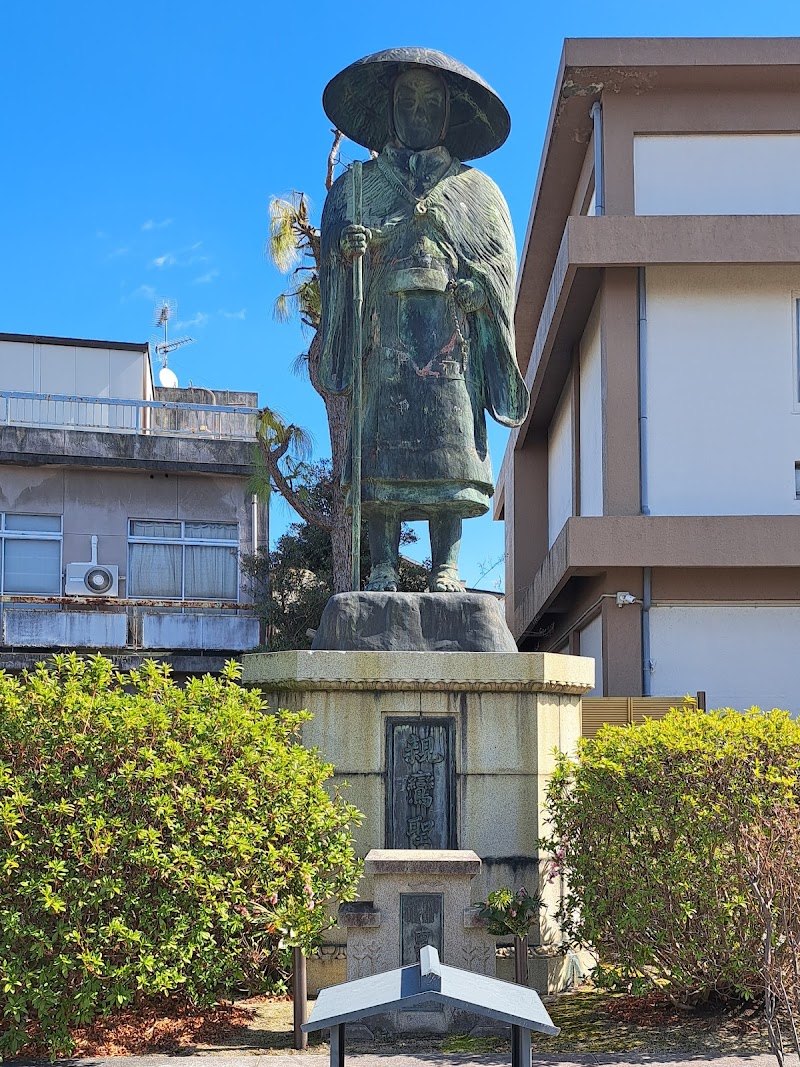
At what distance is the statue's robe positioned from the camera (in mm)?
7828

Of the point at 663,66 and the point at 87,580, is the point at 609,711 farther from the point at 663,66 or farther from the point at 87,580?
the point at 87,580

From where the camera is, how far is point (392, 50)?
788cm

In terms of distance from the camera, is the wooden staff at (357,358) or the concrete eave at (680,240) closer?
the wooden staff at (357,358)

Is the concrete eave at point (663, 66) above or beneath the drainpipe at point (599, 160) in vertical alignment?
above

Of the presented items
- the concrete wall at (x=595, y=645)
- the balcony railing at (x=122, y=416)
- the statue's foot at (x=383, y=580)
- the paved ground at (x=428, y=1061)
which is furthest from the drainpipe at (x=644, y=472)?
the paved ground at (x=428, y=1061)

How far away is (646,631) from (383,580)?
31.6 ft

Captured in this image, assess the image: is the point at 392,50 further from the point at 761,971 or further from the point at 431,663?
the point at 761,971

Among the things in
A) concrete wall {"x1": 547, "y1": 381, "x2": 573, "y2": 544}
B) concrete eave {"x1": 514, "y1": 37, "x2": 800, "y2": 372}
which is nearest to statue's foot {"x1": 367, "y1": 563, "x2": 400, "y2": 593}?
concrete eave {"x1": 514, "y1": 37, "x2": 800, "y2": 372}

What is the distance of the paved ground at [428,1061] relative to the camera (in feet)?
17.9

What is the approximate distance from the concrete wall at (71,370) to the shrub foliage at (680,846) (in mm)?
18523

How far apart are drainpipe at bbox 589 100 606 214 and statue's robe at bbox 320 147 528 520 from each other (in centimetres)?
969

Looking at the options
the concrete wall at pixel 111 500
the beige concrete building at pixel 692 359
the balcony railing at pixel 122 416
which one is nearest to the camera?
the beige concrete building at pixel 692 359

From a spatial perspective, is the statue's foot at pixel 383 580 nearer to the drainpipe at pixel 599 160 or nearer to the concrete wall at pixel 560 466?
the drainpipe at pixel 599 160

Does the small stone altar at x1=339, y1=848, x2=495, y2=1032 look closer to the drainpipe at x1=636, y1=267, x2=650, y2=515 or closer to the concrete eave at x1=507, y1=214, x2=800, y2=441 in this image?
the drainpipe at x1=636, y1=267, x2=650, y2=515
